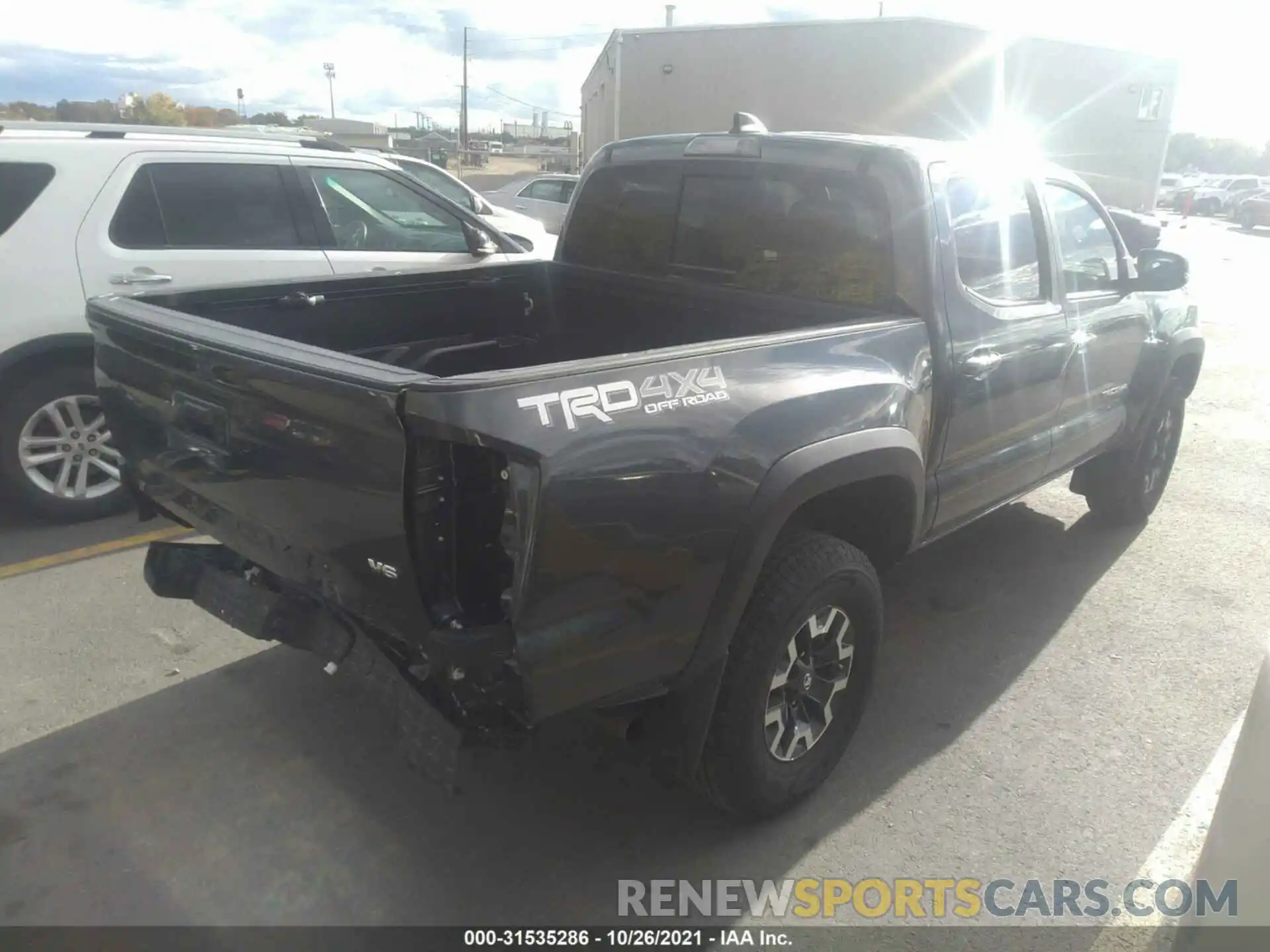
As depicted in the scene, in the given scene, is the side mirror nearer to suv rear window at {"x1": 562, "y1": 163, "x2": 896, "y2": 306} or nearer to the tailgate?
suv rear window at {"x1": 562, "y1": 163, "x2": 896, "y2": 306}

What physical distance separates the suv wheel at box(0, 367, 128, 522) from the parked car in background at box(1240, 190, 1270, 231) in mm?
36062

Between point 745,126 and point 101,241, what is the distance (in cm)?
334

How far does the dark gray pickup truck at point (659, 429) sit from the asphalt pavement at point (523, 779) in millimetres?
349

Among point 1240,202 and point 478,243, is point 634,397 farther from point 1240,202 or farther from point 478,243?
point 1240,202

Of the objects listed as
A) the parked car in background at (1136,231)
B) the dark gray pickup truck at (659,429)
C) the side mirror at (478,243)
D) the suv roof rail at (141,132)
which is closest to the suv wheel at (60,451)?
the suv roof rail at (141,132)

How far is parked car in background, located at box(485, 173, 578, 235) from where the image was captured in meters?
15.3

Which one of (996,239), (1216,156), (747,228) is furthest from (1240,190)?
(1216,156)

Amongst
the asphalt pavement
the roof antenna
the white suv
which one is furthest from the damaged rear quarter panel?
the white suv

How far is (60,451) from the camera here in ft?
15.8

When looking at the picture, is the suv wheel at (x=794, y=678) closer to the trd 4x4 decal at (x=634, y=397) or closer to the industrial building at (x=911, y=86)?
the trd 4x4 decal at (x=634, y=397)

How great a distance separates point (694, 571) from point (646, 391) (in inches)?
17.9

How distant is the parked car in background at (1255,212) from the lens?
3106cm

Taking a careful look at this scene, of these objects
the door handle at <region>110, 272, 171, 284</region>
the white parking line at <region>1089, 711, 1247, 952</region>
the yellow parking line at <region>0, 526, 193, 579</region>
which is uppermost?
the door handle at <region>110, 272, 171, 284</region>

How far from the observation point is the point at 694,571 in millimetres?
2287
